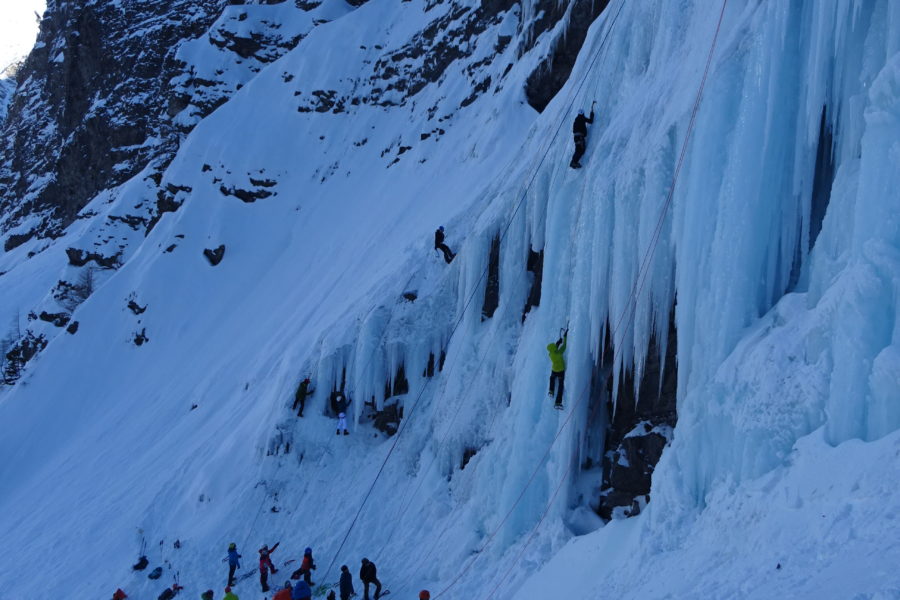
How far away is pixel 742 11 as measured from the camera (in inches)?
359

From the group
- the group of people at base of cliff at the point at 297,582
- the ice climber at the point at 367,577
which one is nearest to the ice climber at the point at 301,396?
the group of people at base of cliff at the point at 297,582

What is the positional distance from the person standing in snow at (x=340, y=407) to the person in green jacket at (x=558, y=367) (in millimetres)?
6535

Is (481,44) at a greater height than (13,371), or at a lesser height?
greater

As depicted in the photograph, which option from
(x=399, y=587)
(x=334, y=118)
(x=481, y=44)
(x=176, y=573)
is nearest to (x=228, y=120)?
(x=334, y=118)

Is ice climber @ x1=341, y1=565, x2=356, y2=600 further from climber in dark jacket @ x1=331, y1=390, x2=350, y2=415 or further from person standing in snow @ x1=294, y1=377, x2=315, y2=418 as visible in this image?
person standing in snow @ x1=294, y1=377, x2=315, y2=418

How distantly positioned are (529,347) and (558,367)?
152cm

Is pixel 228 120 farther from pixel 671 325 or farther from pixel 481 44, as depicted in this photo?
pixel 671 325

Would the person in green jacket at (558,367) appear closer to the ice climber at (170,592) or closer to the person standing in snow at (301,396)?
the person standing in snow at (301,396)

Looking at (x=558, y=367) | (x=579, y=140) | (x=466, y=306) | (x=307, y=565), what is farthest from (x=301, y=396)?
(x=579, y=140)

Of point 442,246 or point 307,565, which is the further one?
point 442,246

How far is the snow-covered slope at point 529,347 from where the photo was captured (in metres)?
5.85

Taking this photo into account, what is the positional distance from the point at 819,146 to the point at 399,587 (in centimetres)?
863

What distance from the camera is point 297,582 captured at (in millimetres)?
10906

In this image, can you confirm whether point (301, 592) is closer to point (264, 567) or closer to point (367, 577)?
point (367, 577)
